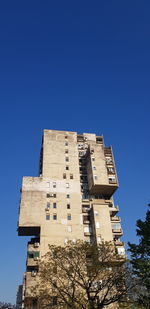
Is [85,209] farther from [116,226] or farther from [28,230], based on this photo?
[28,230]

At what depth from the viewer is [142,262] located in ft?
91.2

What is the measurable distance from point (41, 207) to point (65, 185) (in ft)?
29.1

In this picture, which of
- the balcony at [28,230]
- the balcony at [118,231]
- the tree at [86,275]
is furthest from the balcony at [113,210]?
the tree at [86,275]

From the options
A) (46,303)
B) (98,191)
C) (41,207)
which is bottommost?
(46,303)

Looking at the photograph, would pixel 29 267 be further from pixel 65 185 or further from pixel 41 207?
pixel 65 185

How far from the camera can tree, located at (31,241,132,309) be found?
28172mm

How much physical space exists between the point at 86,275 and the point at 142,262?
6762 mm

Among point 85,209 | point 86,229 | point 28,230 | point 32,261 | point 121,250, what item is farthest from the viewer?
point 85,209

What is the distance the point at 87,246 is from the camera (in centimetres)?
3191

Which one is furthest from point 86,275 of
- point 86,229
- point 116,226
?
point 116,226

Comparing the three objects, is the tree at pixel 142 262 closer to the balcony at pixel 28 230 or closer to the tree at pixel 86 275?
the tree at pixel 86 275

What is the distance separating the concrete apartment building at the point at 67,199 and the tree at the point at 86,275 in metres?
16.5

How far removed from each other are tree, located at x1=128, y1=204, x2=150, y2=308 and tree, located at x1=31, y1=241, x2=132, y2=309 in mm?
1547

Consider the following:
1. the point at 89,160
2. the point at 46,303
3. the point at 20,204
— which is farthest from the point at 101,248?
the point at 89,160
